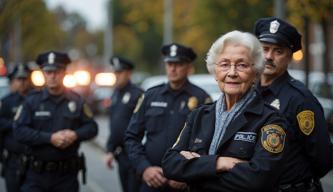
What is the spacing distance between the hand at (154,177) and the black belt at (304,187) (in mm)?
1149

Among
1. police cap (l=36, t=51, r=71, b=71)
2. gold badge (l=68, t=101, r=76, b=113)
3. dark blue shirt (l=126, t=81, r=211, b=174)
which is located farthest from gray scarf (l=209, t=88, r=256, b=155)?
police cap (l=36, t=51, r=71, b=71)

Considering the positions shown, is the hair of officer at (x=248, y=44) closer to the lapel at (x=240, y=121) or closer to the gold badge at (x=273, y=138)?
the lapel at (x=240, y=121)

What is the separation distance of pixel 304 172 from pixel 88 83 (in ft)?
80.2

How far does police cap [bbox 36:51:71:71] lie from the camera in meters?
6.08

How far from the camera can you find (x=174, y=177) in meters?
3.33

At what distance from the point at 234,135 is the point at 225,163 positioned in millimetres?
150

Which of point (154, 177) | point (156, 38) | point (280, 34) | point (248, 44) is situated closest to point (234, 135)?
point (248, 44)

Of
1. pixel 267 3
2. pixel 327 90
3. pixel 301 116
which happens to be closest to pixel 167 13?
pixel 267 3

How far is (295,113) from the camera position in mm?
3980

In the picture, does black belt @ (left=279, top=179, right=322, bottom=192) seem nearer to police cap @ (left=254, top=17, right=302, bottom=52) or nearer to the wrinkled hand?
police cap @ (left=254, top=17, right=302, bottom=52)

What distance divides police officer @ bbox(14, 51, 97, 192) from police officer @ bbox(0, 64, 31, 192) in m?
1.31

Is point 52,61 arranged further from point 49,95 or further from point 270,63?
point 270,63

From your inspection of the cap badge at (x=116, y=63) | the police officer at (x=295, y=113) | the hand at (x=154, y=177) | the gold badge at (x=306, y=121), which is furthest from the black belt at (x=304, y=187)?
the cap badge at (x=116, y=63)

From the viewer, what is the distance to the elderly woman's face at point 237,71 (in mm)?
3242
